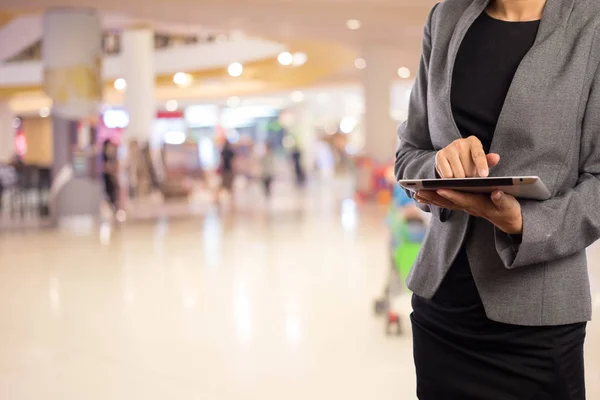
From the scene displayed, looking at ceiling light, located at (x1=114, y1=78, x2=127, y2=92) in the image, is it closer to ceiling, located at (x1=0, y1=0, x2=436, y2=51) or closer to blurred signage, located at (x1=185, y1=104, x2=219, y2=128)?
blurred signage, located at (x1=185, y1=104, x2=219, y2=128)

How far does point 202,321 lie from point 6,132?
103 ft

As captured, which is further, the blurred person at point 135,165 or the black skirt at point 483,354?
the blurred person at point 135,165

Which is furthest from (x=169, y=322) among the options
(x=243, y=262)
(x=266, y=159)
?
(x=266, y=159)

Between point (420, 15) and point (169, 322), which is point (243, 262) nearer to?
point (169, 322)

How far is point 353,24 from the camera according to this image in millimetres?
15109

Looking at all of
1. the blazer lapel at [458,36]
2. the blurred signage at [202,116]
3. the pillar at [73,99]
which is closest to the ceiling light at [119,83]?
the blurred signage at [202,116]

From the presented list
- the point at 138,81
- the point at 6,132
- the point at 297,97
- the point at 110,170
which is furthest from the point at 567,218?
the point at 297,97

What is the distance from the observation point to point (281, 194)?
2122 cm

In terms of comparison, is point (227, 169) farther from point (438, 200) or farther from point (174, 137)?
point (174, 137)

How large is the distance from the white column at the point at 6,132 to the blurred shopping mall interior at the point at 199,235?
3949 mm

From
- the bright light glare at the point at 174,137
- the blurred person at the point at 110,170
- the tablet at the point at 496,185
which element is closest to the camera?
the tablet at the point at 496,185

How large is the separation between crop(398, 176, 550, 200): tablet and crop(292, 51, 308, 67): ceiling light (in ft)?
67.3

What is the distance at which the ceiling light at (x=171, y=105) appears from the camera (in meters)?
36.1

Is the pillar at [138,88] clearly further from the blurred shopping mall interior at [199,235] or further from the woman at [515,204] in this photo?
the woman at [515,204]
